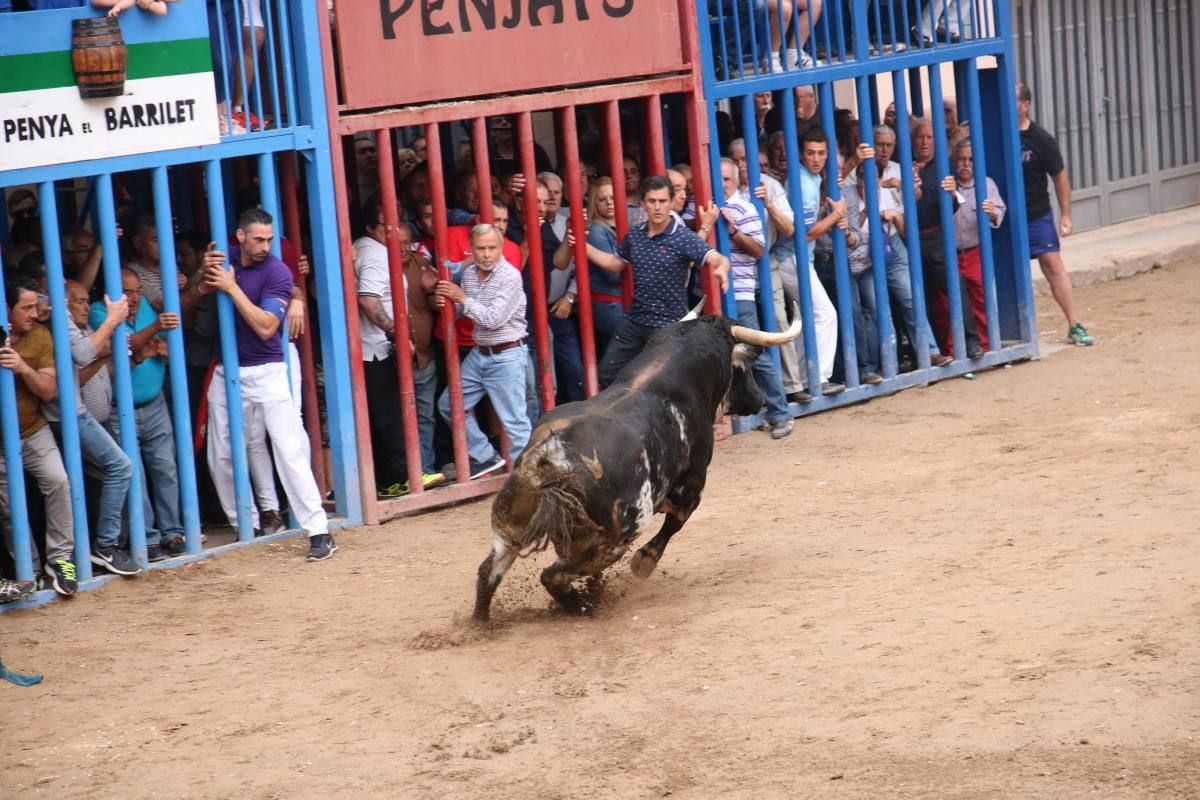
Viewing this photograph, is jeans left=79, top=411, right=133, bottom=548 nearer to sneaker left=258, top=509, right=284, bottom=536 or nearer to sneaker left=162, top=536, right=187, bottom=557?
sneaker left=162, top=536, right=187, bottom=557

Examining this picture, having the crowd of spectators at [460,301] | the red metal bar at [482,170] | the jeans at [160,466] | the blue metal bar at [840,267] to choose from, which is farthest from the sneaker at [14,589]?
the blue metal bar at [840,267]

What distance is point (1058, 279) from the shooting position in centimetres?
1320

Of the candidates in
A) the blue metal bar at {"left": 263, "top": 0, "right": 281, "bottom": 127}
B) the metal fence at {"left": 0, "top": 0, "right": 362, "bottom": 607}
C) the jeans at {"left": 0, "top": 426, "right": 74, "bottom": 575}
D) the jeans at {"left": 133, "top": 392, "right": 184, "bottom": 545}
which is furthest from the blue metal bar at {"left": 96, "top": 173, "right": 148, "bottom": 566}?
the blue metal bar at {"left": 263, "top": 0, "right": 281, "bottom": 127}

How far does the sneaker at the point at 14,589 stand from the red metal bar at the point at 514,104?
9.64 feet

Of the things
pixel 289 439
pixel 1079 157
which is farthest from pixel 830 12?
pixel 1079 157

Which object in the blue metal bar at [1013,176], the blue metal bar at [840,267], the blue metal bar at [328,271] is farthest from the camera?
the blue metal bar at [1013,176]

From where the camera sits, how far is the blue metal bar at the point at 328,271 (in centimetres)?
927

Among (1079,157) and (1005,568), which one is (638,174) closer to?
(1005,568)

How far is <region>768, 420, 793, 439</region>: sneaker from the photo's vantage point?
37.0ft

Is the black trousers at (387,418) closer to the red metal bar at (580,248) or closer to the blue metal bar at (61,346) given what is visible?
the red metal bar at (580,248)

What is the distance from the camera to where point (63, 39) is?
827 cm

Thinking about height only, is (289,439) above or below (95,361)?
below

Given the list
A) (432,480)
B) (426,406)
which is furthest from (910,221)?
(432,480)

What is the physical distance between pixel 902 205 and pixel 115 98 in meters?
5.83
